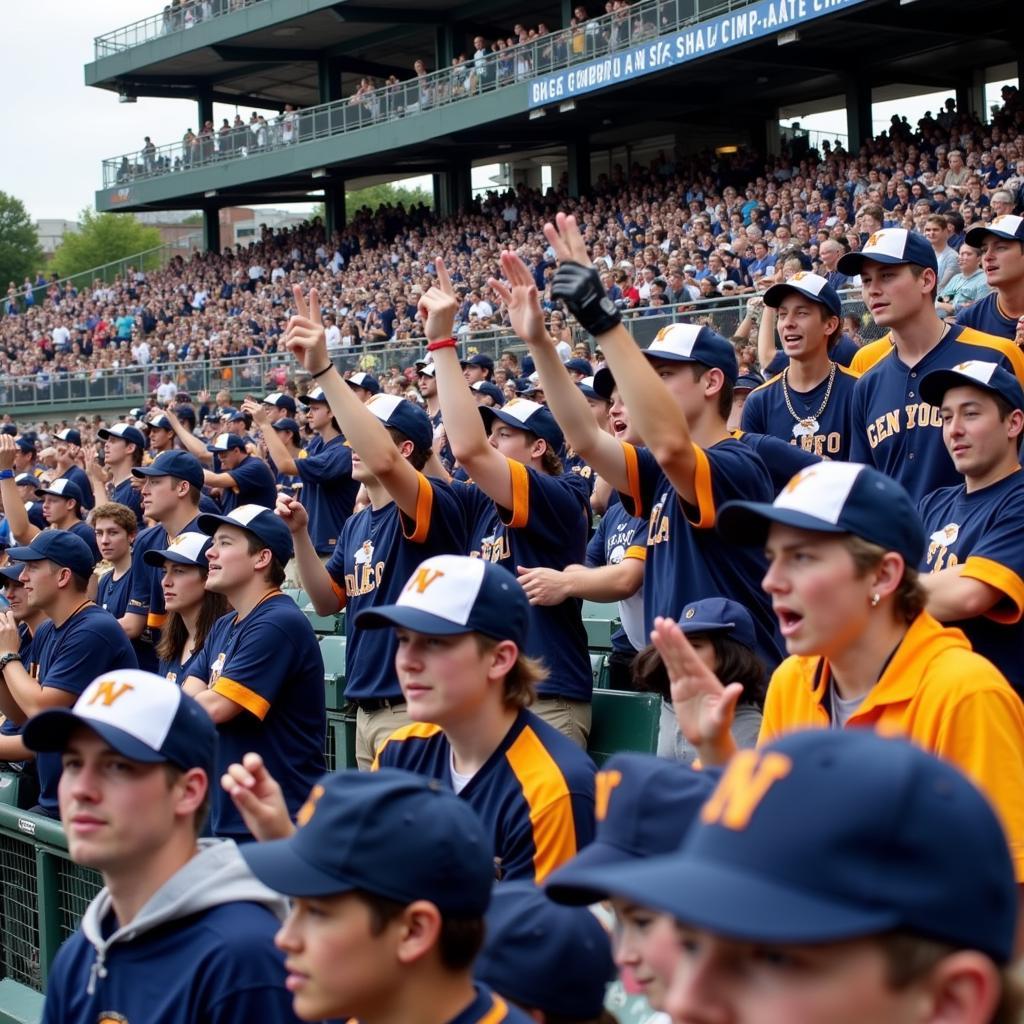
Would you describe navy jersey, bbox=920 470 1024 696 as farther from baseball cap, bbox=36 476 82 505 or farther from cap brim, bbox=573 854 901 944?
baseball cap, bbox=36 476 82 505

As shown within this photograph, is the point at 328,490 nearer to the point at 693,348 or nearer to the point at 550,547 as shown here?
the point at 550,547

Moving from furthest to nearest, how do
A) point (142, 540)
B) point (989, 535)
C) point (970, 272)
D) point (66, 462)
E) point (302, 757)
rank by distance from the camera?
1. point (66, 462)
2. point (970, 272)
3. point (142, 540)
4. point (302, 757)
5. point (989, 535)

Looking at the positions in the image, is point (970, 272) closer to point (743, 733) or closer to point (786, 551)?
point (743, 733)

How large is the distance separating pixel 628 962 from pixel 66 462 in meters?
10.8

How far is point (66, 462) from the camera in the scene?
12.3m

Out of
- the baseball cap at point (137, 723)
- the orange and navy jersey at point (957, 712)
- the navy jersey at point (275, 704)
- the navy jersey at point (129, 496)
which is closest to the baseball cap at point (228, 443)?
the navy jersey at point (129, 496)

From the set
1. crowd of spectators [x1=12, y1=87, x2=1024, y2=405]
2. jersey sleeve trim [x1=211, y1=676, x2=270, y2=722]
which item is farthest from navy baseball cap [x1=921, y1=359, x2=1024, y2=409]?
crowd of spectators [x1=12, y1=87, x2=1024, y2=405]

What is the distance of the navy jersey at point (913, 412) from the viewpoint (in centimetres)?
543

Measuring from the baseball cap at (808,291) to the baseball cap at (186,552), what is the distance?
258cm

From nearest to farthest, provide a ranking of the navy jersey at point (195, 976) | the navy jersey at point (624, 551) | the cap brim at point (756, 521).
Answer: the navy jersey at point (195, 976) → the cap brim at point (756, 521) → the navy jersey at point (624, 551)

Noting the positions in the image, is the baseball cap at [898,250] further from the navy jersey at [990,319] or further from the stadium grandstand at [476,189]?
the stadium grandstand at [476,189]

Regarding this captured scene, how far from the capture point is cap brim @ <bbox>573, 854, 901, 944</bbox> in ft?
4.60

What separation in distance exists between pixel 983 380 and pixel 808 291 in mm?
1747

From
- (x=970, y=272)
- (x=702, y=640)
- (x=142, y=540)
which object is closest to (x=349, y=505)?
(x=142, y=540)
